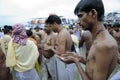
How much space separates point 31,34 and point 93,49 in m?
5.59

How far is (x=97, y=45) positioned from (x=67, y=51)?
318 centimetres

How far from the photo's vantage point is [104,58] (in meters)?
2.68

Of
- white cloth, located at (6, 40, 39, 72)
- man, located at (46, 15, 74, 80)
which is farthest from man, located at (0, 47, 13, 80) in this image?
man, located at (46, 15, 74, 80)

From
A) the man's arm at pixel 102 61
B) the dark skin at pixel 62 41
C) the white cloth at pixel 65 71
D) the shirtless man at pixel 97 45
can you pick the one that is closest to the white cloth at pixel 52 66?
the white cloth at pixel 65 71

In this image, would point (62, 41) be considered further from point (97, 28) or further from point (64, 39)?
point (97, 28)

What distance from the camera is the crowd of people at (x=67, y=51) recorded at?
273cm

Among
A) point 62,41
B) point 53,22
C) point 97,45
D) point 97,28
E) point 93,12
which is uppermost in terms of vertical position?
point 93,12

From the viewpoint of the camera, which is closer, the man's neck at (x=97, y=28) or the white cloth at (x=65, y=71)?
the man's neck at (x=97, y=28)

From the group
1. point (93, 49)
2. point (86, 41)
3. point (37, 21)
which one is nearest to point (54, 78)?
point (86, 41)

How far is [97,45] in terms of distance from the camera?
2.76 metres

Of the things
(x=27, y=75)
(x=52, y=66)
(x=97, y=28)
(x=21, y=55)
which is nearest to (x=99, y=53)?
(x=97, y=28)

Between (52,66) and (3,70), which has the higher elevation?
(3,70)

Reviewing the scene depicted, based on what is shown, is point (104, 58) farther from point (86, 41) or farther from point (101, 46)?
point (86, 41)

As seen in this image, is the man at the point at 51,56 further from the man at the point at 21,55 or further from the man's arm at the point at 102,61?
the man's arm at the point at 102,61
